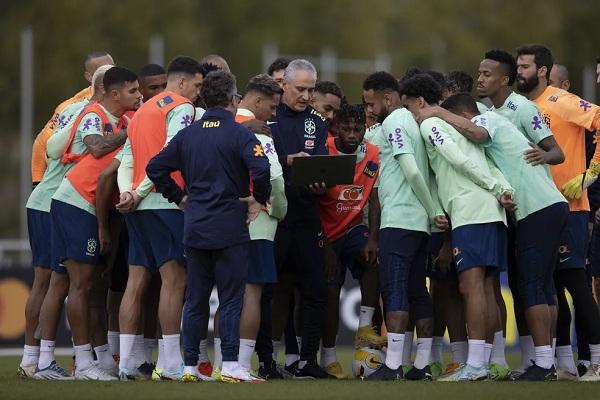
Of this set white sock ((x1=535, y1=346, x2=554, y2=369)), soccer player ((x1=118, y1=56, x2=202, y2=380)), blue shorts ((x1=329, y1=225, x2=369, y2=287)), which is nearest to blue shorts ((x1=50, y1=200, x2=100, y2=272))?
soccer player ((x1=118, y1=56, x2=202, y2=380))

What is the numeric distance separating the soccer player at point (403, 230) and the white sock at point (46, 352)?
9.56 ft

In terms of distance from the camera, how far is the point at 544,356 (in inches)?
578

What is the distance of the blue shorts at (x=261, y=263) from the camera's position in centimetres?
1495

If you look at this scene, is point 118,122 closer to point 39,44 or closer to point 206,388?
point 206,388

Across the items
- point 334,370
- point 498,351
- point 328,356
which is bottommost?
point 334,370

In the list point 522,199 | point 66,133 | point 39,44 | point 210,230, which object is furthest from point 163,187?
point 39,44

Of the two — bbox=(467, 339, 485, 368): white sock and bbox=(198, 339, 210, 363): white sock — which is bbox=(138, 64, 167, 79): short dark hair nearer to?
bbox=(198, 339, 210, 363): white sock

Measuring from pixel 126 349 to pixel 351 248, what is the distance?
253 cm

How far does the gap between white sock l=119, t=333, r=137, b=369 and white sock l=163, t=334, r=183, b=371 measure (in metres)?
0.36

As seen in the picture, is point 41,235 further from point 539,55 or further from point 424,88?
point 539,55

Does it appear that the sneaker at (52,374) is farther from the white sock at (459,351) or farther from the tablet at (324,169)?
the white sock at (459,351)

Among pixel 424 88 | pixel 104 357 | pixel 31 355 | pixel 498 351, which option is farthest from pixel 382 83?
pixel 31 355

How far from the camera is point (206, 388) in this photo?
13672 mm

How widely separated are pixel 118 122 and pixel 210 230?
71.0 inches
